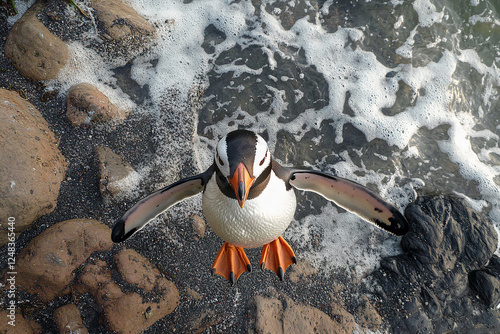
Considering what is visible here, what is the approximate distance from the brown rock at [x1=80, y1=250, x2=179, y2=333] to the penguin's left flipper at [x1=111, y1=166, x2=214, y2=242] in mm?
422

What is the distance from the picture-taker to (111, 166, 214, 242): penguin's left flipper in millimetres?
1983

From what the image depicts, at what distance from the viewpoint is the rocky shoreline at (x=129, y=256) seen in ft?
7.02

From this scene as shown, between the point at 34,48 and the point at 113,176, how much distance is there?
59.1 inches

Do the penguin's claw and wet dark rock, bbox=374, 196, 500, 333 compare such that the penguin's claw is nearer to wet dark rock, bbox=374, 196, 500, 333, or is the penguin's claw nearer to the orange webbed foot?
the orange webbed foot

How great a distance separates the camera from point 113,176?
8.40 ft

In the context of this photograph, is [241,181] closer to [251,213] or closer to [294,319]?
[251,213]

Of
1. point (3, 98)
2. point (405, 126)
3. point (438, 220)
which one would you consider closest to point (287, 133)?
point (405, 126)

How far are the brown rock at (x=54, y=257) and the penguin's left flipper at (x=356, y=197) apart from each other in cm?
173

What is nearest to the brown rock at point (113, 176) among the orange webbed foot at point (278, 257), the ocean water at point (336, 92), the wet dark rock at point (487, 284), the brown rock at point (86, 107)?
the ocean water at point (336, 92)

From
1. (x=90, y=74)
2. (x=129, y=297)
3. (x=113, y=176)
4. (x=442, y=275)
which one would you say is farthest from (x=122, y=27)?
(x=442, y=275)

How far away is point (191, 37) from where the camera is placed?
11.3ft

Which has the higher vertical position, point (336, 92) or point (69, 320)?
point (336, 92)

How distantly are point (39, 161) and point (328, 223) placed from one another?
270 centimetres

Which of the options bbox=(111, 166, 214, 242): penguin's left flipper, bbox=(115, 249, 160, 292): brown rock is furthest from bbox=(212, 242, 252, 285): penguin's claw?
bbox=(111, 166, 214, 242): penguin's left flipper
